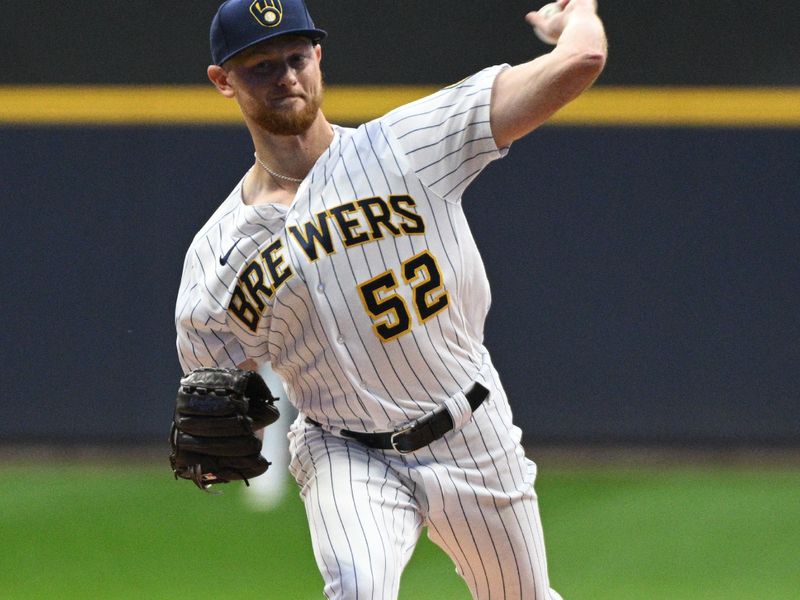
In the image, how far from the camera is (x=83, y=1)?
8234mm

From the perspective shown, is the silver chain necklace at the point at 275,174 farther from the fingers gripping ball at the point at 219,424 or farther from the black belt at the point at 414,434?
the black belt at the point at 414,434

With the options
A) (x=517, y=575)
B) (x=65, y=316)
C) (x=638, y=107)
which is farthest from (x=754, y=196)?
(x=517, y=575)

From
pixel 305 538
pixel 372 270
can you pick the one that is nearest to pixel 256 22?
pixel 372 270

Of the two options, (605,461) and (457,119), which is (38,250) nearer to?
(605,461)

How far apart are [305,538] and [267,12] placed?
3.53m

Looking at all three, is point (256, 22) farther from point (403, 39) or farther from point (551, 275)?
point (551, 275)

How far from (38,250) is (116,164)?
73cm

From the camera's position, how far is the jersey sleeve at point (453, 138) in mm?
3639

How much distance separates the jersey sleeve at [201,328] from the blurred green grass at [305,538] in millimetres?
2061

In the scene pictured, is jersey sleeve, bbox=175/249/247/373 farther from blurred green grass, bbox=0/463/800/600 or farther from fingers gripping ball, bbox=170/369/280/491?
blurred green grass, bbox=0/463/800/600

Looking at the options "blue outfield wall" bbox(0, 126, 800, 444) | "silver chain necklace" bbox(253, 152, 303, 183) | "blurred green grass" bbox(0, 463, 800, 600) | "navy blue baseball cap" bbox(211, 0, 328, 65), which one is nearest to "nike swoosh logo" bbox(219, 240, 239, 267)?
"silver chain necklace" bbox(253, 152, 303, 183)

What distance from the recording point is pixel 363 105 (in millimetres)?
8141

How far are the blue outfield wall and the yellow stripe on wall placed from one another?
2.9 inches

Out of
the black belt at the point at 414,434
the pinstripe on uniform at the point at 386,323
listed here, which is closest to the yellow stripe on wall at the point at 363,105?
the pinstripe on uniform at the point at 386,323
